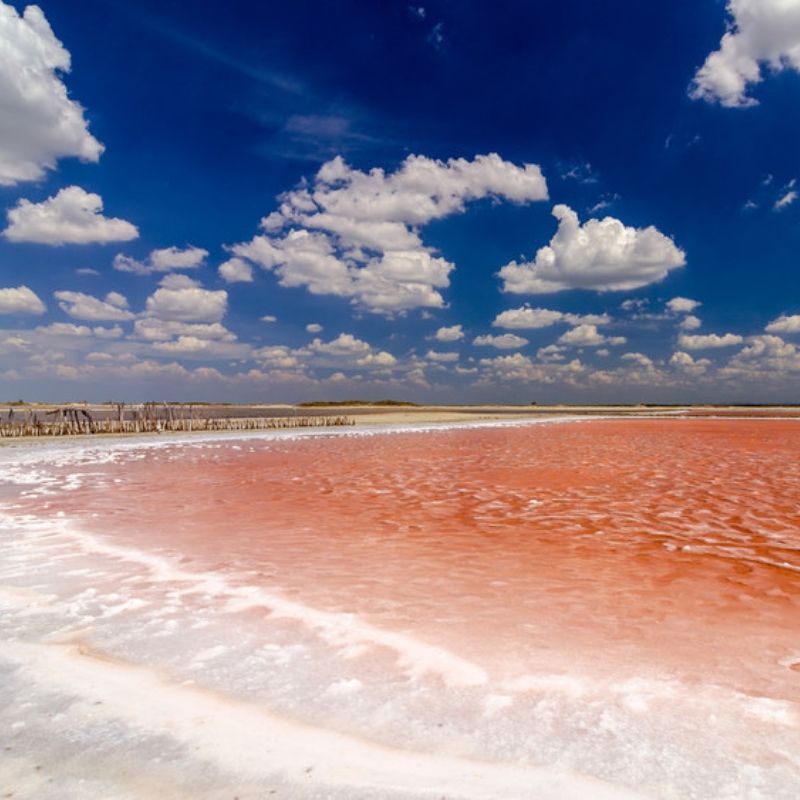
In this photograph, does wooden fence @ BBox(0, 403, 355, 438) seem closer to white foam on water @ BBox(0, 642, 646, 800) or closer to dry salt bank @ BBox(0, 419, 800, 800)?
dry salt bank @ BBox(0, 419, 800, 800)

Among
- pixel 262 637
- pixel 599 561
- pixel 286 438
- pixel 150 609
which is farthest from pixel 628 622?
pixel 286 438

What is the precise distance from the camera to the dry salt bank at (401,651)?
319 centimetres

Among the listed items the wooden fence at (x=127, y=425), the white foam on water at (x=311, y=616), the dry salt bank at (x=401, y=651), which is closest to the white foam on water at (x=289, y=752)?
the dry salt bank at (x=401, y=651)

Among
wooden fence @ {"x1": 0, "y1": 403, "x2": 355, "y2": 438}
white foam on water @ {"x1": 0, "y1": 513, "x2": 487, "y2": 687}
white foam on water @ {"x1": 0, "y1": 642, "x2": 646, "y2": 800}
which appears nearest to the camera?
white foam on water @ {"x1": 0, "y1": 642, "x2": 646, "y2": 800}

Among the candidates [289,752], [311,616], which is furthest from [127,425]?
[289,752]

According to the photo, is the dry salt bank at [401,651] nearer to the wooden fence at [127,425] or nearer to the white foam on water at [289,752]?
the white foam on water at [289,752]

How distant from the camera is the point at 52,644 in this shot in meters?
4.85

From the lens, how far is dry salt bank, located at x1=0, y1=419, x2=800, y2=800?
3189 millimetres

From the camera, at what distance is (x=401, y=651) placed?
15.6 feet

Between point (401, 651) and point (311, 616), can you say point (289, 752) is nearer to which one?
point (401, 651)

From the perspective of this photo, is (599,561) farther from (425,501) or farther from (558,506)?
(425,501)

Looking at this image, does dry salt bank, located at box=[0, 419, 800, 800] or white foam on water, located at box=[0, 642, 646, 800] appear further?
dry salt bank, located at box=[0, 419, 800, 800]

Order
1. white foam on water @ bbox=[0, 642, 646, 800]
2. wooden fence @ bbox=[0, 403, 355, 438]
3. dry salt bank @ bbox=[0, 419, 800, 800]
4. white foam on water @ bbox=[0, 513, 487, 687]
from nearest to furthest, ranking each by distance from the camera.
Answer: white foam on water @ bbox=[0, 642, 646, 800], dry salt bank @ bbox=[0, 419, 800, 800], white foam on water @ bbox=[0, 513, 487, 687], wooden fence @ bbox=[0, 403, 355, 438]

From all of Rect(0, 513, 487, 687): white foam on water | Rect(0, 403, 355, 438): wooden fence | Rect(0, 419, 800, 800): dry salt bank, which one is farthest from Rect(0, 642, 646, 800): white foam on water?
Rect(0, 403, 355, 438): wooden fence
